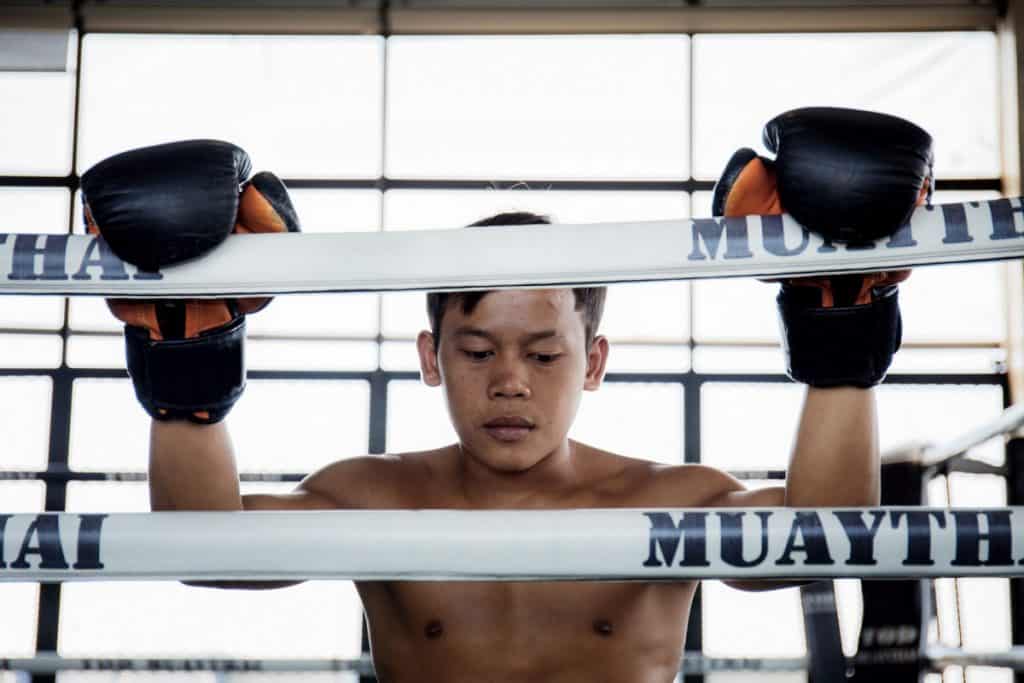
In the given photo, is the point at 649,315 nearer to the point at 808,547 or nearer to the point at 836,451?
the point at 836,451

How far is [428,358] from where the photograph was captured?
4.84 feet

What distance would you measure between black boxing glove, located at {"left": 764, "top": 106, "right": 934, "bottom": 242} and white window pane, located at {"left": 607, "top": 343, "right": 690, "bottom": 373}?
3624 millimetres

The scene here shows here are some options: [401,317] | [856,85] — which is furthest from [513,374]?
[856,85]

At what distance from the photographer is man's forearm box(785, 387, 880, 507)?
3.67 ft

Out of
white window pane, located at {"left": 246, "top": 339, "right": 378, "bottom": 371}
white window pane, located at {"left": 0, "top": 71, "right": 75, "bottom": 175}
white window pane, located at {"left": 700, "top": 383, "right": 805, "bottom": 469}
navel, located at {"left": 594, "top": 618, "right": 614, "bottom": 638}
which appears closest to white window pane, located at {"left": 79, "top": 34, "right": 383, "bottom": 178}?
white window pane, located at {"left": 0, "top": 71, "right": 75, "bottom": 175}

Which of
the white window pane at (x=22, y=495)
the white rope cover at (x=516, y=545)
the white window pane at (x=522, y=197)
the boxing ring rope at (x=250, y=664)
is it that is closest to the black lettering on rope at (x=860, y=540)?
the white rope cover at (x=516, y=545)

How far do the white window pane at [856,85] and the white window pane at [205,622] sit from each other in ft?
8.69

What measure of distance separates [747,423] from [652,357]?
1.69 ft

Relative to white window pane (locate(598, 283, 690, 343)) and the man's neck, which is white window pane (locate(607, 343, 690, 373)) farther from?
the man's neck

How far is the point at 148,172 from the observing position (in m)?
0.97

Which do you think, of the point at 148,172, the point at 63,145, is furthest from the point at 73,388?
the point at 148,172

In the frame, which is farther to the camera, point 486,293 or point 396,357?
point 396,357

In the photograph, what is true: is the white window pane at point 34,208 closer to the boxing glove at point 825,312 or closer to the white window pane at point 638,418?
the white window pane at point 638,418

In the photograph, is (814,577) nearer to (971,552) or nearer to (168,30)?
(971,552)
